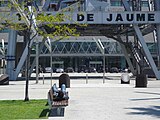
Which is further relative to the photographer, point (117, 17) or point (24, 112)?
point (117, 17)

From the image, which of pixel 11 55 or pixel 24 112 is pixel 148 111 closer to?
pixel 24 112

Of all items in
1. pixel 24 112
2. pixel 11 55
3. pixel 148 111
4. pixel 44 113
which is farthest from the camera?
pixel 11 55

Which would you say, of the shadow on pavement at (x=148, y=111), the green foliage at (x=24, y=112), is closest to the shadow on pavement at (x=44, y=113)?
the green foliage at (x=24, y=112)

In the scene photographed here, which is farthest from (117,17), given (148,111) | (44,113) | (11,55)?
(44,113)

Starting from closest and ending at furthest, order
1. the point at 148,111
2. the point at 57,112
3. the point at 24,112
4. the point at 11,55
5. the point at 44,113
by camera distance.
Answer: the point at 57,112, the point at 44,113, the point at 24,112, the point at 148,111, the point at 11,55

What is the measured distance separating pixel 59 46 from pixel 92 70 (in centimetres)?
1025

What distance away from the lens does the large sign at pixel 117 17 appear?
37.0m

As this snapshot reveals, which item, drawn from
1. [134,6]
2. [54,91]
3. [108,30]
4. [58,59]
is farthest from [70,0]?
[58,59]

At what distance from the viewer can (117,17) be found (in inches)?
1475

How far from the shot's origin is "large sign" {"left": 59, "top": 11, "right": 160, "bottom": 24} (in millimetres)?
37031

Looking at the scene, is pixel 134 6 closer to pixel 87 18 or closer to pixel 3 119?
pixel 87 18

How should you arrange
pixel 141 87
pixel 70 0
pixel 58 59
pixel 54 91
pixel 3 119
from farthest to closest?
pixel 58 59 → pixel 70 0 → pixel 141 87 → pixel 54 91 → pixel 3 119

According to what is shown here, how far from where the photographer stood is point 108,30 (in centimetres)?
4488

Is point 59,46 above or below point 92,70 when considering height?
above
